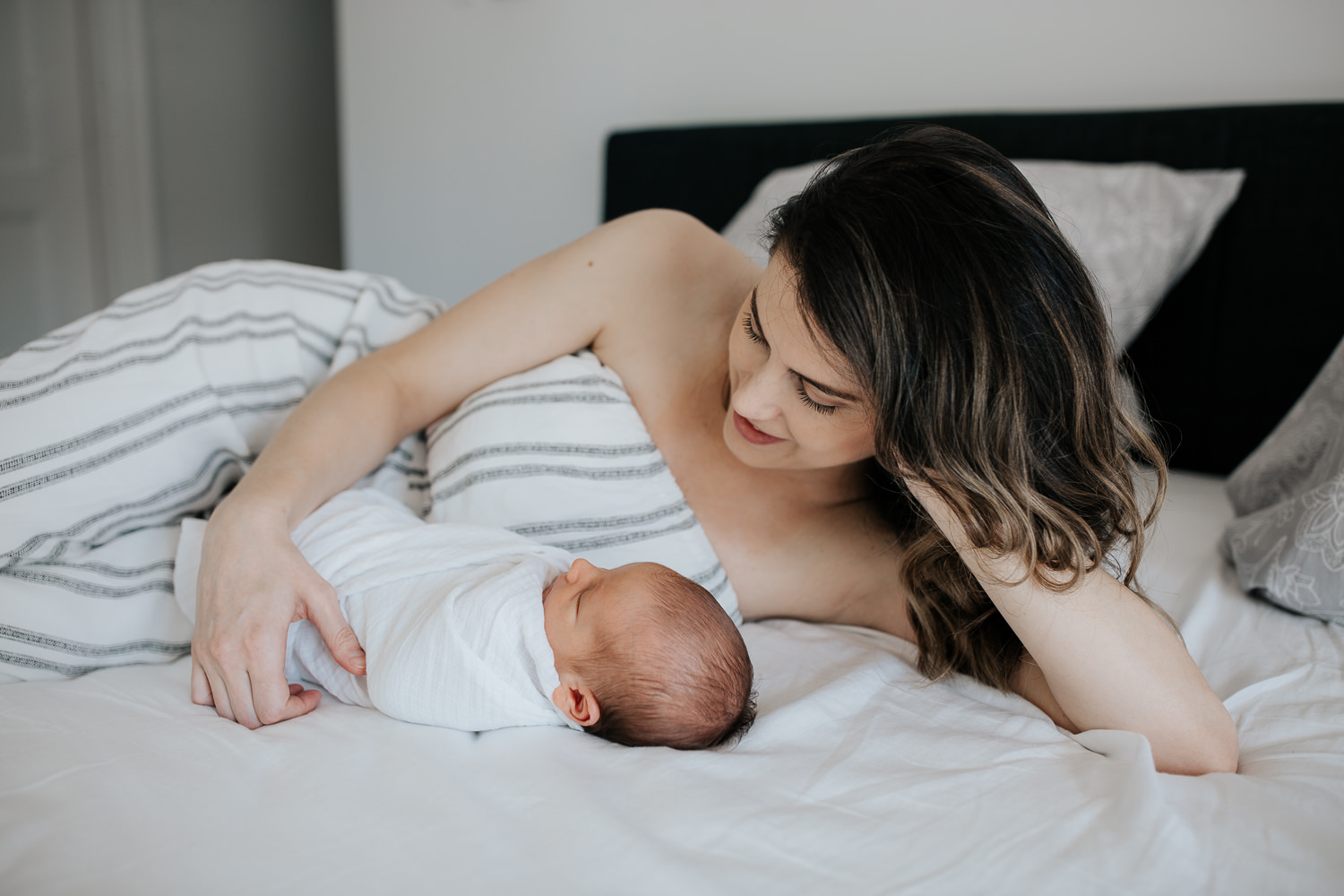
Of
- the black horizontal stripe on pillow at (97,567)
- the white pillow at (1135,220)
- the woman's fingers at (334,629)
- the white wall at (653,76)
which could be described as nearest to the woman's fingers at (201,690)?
the woman's fingers at (334,629)

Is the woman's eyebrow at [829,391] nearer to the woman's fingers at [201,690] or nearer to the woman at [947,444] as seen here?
the woman at [947,444]

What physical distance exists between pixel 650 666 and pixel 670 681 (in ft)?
0.08

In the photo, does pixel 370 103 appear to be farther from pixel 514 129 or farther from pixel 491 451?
pixel 491 451

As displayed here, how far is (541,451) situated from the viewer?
110 centimetres

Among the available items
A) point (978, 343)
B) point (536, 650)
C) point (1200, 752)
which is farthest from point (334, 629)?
point (1200, 752)

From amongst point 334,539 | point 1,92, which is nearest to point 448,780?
point 334,539

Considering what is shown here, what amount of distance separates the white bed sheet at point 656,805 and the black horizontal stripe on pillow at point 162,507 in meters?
0.17

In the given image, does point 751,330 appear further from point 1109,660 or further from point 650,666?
point 1109,660

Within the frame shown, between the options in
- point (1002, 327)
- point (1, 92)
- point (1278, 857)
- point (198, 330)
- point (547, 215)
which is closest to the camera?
point (1278, 857)

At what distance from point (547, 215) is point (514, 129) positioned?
0.32 metres

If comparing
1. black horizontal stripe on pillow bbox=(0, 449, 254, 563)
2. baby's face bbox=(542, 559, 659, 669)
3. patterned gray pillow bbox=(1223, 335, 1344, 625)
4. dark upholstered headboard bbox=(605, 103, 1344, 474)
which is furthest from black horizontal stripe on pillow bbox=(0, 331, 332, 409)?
dark upholstered headboard bbox=(605, 103, 1344, 474)

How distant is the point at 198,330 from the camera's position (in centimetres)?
117

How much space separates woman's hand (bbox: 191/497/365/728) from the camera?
0.83 m

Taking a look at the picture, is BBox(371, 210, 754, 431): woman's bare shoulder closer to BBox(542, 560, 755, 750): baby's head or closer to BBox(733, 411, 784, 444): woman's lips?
BBox(733, 411, 784, 444): woman's lips
